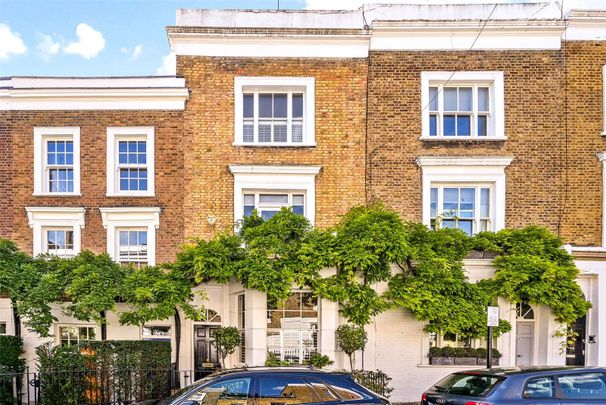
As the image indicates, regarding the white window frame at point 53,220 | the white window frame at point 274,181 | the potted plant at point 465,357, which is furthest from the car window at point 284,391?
the white window frame at point 53,220

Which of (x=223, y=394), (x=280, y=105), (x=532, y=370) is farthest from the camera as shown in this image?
(x=280, y=105)

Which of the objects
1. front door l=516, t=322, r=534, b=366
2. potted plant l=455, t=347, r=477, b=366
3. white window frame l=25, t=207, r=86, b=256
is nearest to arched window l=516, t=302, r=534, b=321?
front door l=516, t=322, r=534, b=366

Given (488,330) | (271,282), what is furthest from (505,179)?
(271,282)

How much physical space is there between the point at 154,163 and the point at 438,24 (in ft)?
29.4

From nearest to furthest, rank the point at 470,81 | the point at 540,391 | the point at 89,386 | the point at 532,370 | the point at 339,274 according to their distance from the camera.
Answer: the point at 540,391
the point at 532,370
the point at 89,386
the point at 339,274
the point at 470,81

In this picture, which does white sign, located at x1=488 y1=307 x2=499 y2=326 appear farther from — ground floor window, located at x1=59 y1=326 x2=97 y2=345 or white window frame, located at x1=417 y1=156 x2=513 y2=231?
ground floor window, located at x1=59 y1=326 x2=97 y2=345

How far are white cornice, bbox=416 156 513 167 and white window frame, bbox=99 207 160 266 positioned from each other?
7.72m

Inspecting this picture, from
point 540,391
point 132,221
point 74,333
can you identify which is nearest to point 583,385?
point 540,391

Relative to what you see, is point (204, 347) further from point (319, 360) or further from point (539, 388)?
point (539, 388)

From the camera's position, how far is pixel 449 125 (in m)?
14.9

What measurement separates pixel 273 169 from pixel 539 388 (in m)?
8.74

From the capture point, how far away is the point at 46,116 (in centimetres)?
1476

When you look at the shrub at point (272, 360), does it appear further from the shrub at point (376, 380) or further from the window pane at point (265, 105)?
the window pane at point (265, 105)

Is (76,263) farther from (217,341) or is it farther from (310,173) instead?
(310,173)
